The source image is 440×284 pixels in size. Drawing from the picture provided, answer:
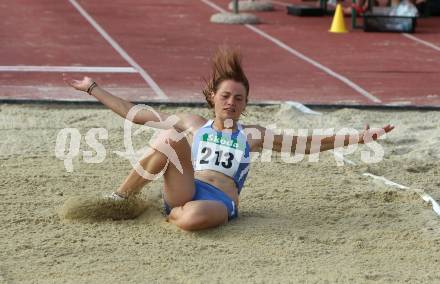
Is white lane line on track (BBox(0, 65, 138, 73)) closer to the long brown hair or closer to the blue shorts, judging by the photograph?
the long brown hair

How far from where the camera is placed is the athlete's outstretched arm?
5273 millimetres

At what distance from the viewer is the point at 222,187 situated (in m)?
5.20

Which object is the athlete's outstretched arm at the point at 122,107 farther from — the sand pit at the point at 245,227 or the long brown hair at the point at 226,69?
the sand pit at the point at 245,227

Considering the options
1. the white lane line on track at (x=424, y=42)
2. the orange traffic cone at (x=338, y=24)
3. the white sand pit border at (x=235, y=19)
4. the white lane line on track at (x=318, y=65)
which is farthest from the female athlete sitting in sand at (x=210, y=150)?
the white sand pit border at (x=235, y=19)

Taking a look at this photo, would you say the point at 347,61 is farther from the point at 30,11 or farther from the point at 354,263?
the point at 354,263

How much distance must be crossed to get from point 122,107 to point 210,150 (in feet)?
1.70

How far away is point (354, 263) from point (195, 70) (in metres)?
5.50

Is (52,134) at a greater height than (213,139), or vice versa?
(213,139)

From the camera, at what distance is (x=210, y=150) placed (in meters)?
5.27

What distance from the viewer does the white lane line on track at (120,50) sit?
29.7 ft

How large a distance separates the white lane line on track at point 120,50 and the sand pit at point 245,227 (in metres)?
1.75

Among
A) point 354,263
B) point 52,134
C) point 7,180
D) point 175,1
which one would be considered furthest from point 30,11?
point 354,263

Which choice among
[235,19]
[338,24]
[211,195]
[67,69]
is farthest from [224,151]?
[235,19]

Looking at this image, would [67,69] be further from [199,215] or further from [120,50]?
[199,215]
